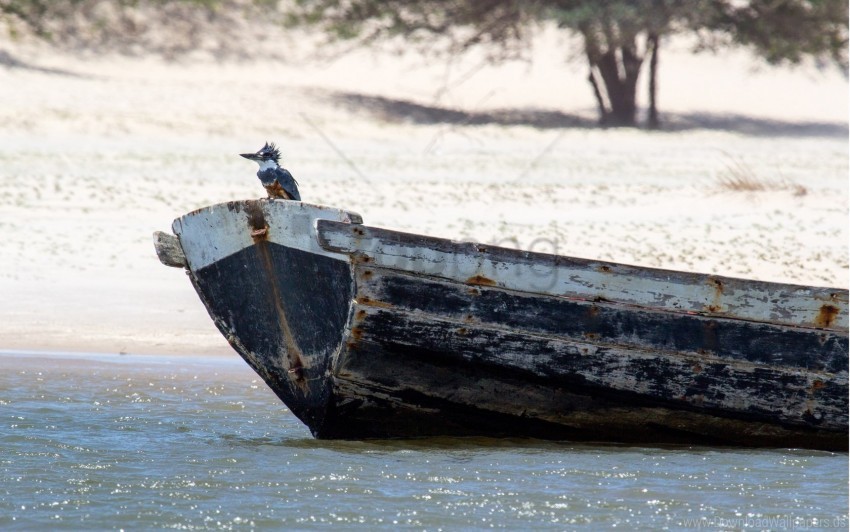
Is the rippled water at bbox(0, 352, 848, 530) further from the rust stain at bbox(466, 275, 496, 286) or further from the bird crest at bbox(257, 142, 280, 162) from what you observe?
the bird crest at bbox(257, 142, 280, 162)

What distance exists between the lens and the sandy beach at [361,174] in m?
10.0

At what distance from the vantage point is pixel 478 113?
25609 mm

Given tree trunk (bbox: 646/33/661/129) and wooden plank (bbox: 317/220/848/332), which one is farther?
tree trunk (bbox: 646/33/661/129)

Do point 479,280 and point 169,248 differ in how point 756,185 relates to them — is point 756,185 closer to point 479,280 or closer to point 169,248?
point 479,280

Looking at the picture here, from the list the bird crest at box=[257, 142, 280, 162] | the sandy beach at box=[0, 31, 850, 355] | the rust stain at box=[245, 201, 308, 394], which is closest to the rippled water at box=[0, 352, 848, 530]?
the rust stain at box=[245, 201, 308, 394]

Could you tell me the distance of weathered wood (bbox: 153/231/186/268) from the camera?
6082mm

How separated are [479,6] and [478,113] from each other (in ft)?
7.08

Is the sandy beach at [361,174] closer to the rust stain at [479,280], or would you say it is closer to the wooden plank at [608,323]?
the wooden plank at [608,323]

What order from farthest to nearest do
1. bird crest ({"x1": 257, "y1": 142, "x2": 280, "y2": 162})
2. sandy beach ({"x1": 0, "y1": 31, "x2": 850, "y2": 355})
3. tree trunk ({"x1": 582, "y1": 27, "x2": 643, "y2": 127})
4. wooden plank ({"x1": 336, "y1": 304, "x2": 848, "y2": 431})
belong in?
tree trunk ({"x1": 582, "y1": 27, "x2": 643, "y2": 127}), sandy beach ({"x1": 0, "y1": 31, "x2": 850, "y2": 355}), bird crest ({"x1": 257, "y1": 142, "x2": 280, "y2": 162}), wooden plank ({"x1": 336, "y1": 304, "x2": 848, "y2": 431})

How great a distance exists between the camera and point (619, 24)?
78.7ft

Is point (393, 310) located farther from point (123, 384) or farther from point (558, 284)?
point (123, 384)

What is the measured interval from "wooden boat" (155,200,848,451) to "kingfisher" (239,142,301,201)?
0.27 m

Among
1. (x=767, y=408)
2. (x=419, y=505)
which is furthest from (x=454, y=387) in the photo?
(x=767, y=408)

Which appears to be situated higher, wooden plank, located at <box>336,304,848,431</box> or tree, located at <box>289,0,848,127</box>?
tree, located at <box>289,0,848,127</box>
